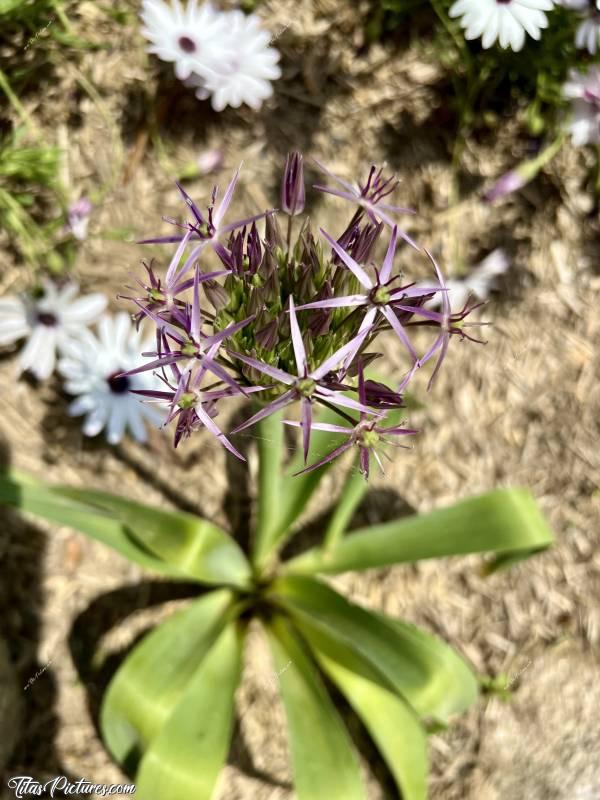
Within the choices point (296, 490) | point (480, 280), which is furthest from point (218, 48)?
point (296, 490)

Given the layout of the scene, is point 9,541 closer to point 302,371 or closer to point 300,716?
point 300,716

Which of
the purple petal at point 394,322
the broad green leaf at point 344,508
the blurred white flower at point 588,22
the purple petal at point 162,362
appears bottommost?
the broad green leaf at point 344,508

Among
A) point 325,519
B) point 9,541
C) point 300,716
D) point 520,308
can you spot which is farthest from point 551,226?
point 9,541

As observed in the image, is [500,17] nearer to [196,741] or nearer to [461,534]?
[461,534]

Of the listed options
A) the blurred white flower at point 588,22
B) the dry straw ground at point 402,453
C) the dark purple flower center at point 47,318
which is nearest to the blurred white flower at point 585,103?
the blurred white flower at point 588,22

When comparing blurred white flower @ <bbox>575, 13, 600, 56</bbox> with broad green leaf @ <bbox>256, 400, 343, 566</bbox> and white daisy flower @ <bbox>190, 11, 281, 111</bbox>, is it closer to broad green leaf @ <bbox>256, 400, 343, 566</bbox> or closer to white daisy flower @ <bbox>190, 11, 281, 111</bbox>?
white daisy flower @ <bbox>190, 11, 281, 111</bbox>

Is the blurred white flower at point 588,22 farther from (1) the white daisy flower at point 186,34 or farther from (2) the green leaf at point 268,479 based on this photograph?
(2) the green leaf at point 268,479
